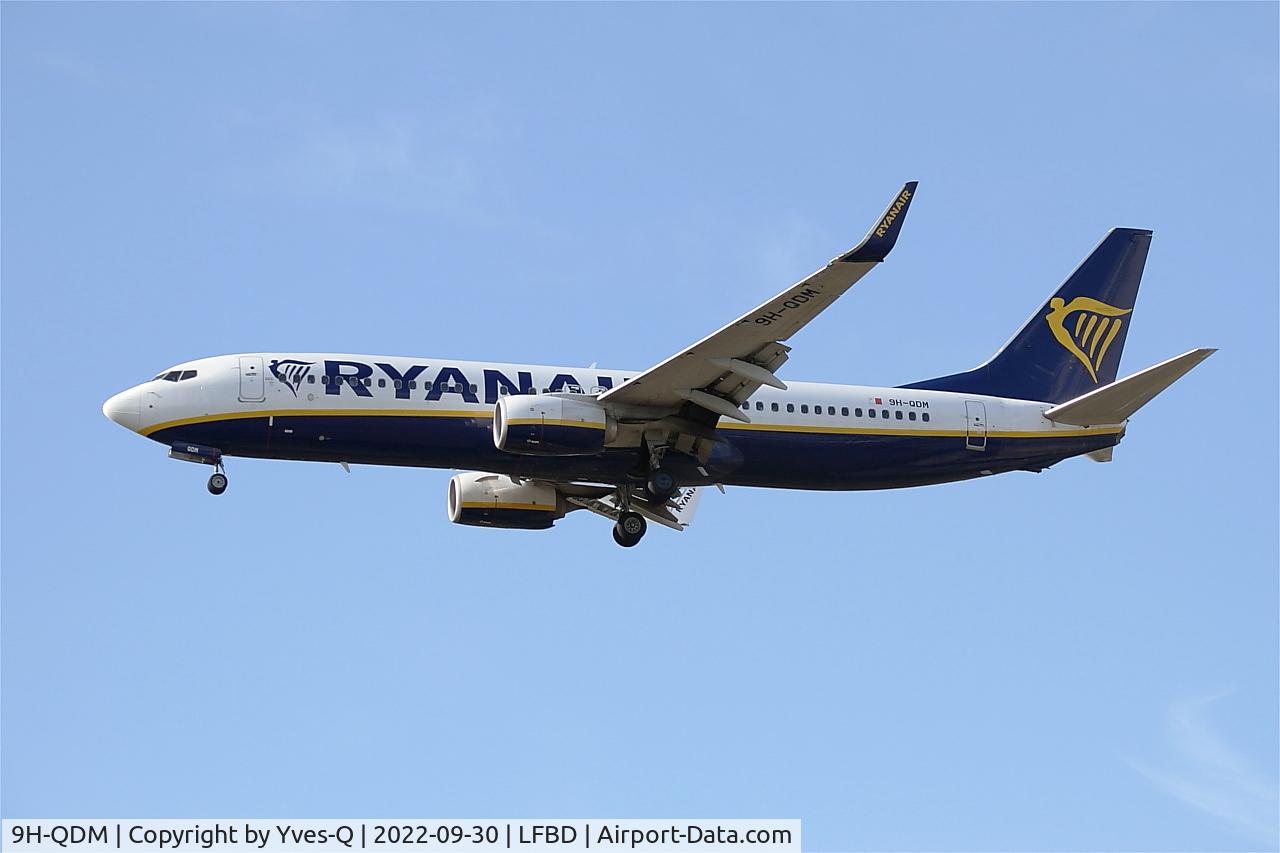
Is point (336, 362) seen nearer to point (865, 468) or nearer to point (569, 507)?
point (569, 507)

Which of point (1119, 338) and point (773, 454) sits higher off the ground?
point (1119, 338)

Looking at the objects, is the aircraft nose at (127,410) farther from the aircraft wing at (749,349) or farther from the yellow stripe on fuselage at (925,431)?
the yellow stripe on fuselage at (925,431)

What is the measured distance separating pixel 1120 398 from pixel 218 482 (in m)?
21.5

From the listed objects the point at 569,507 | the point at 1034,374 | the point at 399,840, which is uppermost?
the point at 1034,374

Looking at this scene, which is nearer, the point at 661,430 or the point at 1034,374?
the point at 661,430

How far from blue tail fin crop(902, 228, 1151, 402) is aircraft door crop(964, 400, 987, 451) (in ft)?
4.88

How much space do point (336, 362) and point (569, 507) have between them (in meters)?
8.57

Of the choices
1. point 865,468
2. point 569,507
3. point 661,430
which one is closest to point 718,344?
point 661,430

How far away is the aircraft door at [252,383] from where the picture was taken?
43.3m

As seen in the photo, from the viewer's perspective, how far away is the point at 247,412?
4316 cm

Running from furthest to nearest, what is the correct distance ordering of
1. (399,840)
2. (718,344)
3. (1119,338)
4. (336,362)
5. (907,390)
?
(1119,338)
(907,390)
(336,362)
(718,344)
(399,840)

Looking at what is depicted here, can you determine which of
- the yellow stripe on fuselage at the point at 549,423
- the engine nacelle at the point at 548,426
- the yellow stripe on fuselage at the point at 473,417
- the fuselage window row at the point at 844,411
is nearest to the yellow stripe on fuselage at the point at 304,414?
the yellow stripe on fuselage at the point at 473,417

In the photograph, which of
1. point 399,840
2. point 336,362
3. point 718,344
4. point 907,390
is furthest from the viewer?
point 907,390

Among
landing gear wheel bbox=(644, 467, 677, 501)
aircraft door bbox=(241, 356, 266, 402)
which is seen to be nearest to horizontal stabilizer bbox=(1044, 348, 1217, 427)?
landing gear wheel bbox=(644, 467, 677, 501)
